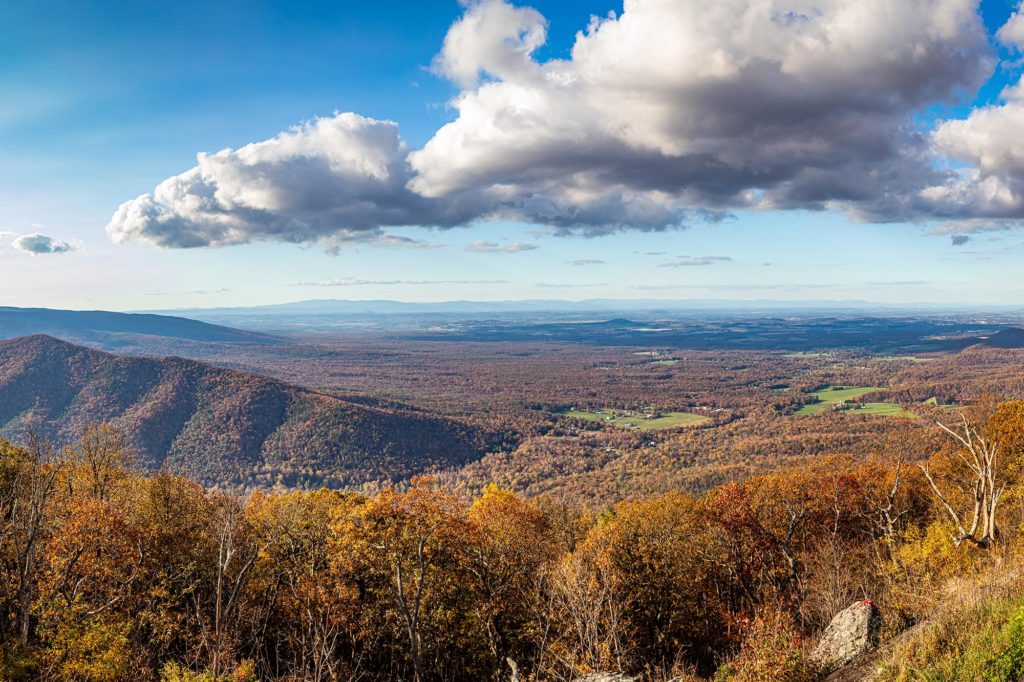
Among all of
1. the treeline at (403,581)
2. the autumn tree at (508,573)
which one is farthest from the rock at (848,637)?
the autumn tree at (508,573)

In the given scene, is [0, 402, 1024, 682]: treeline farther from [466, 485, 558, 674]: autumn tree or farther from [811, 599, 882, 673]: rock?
[811, 599, 882, 673]: rock

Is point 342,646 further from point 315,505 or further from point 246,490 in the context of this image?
point 246,490

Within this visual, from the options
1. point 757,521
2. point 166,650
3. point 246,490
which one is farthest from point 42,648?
point 246,490

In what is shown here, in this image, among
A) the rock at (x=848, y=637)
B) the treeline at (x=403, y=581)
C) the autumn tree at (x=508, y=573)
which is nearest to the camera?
the rock at (x=848, y=637)

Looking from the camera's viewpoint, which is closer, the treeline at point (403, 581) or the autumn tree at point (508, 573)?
the treeline at point (403, 581)

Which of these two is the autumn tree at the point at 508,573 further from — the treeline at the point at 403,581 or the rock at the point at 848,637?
the rock at the point at 848,637

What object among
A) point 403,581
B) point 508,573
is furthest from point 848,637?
point 403,581

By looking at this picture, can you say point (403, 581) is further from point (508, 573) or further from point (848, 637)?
point (848, 637)
